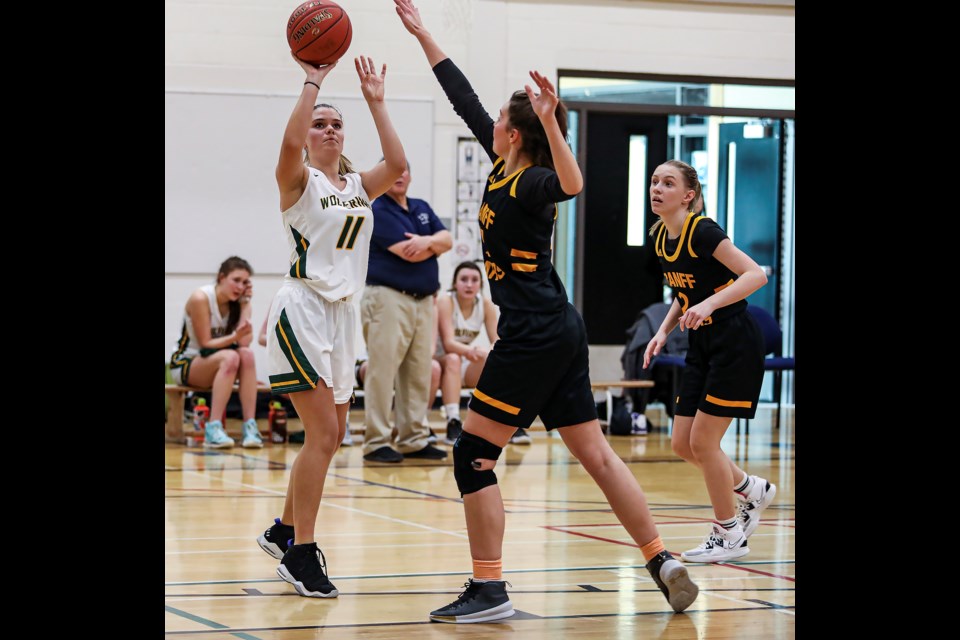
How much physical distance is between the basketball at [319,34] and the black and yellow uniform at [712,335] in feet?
5.02

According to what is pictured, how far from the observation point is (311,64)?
12.6ft

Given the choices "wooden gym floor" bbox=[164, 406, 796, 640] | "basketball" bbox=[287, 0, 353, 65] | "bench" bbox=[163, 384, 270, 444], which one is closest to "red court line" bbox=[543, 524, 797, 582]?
"wooden gym floor" bbox=[164, 406, 796, 640]

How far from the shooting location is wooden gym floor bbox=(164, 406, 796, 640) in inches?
139

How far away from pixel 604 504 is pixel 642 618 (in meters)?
2.45

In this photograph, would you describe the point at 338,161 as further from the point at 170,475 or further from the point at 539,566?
the point at 170,475

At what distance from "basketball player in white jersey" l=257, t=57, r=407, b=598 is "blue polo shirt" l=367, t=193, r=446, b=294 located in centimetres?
330

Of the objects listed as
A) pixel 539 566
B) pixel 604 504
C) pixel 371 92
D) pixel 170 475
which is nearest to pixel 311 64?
pixel 371 92

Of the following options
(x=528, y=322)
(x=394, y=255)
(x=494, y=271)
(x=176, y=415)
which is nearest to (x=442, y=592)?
(x=528, y=322)

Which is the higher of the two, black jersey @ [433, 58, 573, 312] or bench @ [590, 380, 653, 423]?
black jersey @ [433, 58, 573, 312]

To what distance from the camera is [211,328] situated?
8.60 meters

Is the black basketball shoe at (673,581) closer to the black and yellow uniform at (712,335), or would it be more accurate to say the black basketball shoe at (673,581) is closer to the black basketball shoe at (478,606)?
the black basketball shoe at (478,606)

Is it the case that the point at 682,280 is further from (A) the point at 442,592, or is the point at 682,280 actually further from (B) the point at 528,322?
(A) the point at 442,592

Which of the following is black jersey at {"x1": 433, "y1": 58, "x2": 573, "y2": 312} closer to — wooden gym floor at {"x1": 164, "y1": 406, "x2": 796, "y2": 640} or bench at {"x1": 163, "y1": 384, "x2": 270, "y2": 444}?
wooden gym floor at {"x1": 164, "y1": 406, "x2": 796, "y2": 640}
